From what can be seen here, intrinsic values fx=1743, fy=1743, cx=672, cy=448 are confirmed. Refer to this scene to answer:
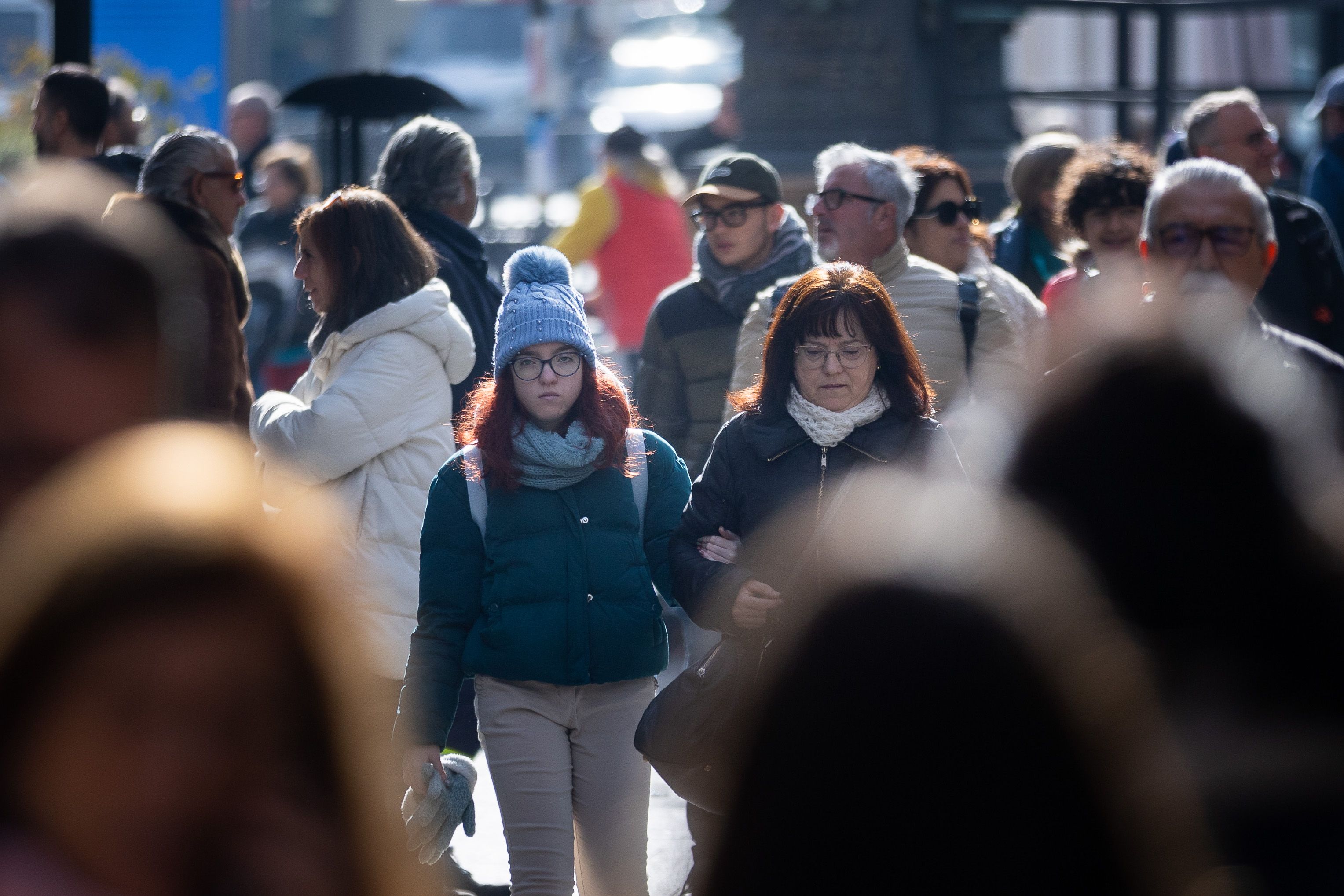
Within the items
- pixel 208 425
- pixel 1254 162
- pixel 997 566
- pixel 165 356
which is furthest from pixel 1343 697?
pixel 1254 162

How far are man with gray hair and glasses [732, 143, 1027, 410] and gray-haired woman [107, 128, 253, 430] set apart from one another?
1.62 metres

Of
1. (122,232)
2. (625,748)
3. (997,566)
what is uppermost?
(122,232)

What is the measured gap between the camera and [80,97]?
23.5 feet

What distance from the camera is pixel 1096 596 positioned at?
1.89 metres

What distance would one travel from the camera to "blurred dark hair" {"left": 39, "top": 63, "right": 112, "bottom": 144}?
281 inches

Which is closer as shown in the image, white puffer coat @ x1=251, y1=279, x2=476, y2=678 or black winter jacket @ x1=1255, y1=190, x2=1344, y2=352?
white puffer coat @ x1=251, y1=279, x2=476, y2=678

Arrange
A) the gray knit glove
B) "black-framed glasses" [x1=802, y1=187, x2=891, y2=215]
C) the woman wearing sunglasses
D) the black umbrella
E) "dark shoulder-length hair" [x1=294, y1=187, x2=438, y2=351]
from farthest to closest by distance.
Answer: the black umbrella → the woman wearing sunglasses → "black-framed glasses" [x1=802, y1=187, x2=891, y2=215] → "dark shoulder-length hair" [x1=294, y1=187, x2=438, y2=351] → the gray knit glove

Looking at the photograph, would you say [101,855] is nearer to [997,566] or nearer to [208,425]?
[208,425]

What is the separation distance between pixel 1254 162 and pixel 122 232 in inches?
226

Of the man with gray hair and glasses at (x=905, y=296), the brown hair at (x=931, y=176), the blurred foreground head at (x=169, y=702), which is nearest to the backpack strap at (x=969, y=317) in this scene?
the man with gray hair and glasses at (x=905, y=296)

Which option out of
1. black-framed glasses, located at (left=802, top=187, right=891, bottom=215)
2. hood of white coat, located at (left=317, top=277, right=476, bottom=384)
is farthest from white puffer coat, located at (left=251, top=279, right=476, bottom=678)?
black-framed glasses, located at (left=802, top=187, right=891, bottom=215)

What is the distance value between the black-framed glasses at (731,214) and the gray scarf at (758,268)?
3.7 inches

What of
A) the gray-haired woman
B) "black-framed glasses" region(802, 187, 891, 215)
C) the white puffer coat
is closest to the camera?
the white puffer coat

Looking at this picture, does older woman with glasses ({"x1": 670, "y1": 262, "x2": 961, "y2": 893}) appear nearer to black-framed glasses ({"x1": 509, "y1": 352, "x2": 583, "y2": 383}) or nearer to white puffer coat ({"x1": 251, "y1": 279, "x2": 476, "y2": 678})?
black-framed glasses ({"x1": 509, "y1": 352, "x2": 583, "y2": 383})
